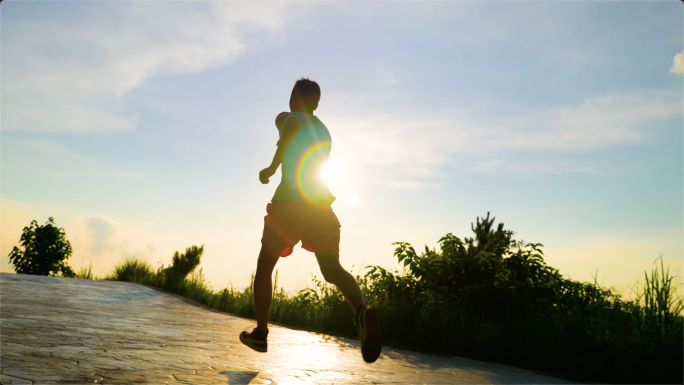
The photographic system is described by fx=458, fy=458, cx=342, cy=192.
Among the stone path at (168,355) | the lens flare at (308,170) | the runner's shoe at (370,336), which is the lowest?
the stone path at (168,355)

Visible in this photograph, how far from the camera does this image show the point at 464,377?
3914 millimetres

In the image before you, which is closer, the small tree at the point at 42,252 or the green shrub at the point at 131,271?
the green shrub at the point at 131,271

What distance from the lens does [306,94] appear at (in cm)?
329

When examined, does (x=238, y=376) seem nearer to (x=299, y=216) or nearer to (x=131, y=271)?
(x=299, y=216)

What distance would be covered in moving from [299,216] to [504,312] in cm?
598

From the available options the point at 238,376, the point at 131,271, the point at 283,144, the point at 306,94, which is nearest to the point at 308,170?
the point at 283,144

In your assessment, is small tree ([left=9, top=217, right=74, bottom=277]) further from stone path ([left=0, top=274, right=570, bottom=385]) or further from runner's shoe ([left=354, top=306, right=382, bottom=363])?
runner's shoe ([left=354, top=306, right=382, bottom=363])

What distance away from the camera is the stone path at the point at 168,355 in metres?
2.75

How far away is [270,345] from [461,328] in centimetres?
313

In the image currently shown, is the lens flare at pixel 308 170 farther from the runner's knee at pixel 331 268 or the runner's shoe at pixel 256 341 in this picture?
the runner's shoe at pixel 256 341

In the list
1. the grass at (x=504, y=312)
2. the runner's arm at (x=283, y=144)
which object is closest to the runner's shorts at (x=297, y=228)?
the runner's arm at (x=283, y=144)

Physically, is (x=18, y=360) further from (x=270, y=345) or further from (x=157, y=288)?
(x=157, y=288)

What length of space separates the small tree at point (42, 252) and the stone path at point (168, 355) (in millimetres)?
13278

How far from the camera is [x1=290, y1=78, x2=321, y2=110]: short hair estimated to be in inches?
129
